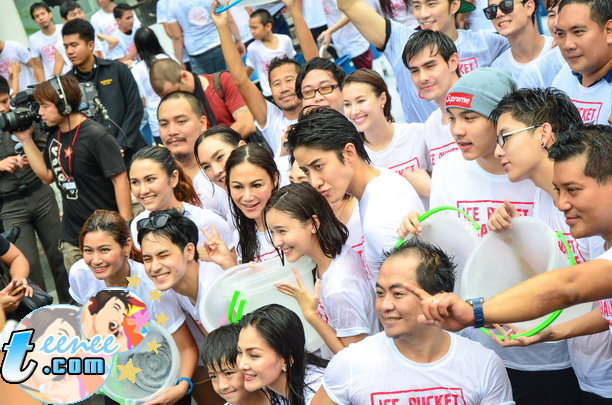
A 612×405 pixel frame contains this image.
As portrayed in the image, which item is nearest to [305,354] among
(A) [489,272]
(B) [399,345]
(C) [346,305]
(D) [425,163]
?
(C) [346,305]

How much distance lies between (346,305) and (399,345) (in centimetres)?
44

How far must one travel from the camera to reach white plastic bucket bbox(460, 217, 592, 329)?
2.64 metres

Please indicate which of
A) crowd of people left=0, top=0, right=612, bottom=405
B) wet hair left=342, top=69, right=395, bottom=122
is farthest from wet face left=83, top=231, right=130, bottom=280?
wet hair left=342, top=69, right=395, bottom=122

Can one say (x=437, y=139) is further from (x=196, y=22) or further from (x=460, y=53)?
(x=196, y=22)

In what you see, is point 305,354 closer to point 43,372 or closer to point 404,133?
point 43,372

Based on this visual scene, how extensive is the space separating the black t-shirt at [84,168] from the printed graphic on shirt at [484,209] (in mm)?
2882

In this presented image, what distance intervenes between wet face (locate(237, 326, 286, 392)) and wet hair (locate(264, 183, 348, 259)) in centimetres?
49

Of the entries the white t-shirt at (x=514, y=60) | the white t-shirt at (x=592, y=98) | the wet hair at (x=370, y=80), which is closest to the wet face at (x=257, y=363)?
the wet hair at (x=370, y=80)

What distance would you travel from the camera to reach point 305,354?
3002mm

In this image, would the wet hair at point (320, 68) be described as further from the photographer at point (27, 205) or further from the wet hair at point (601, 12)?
the photographer at point (27, 205)

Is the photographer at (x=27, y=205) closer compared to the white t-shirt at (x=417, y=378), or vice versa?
the white t-shirt at (x=417, y=378)

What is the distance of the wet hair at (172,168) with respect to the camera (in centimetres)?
436

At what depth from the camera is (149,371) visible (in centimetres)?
357

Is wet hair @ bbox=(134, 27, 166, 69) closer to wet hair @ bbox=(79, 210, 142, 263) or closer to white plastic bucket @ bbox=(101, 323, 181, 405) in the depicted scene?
wet hair @ bbox=(79, 210, 142, 263)
